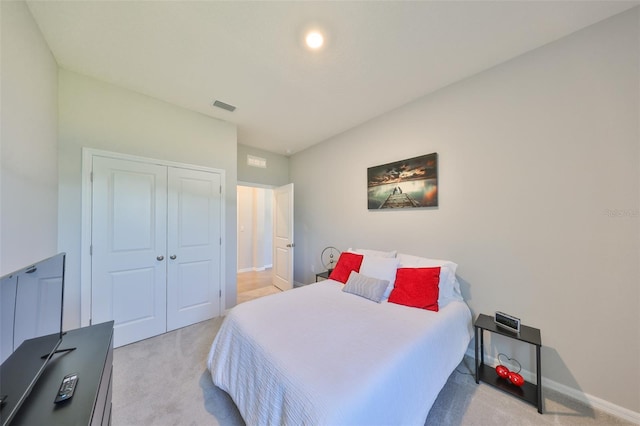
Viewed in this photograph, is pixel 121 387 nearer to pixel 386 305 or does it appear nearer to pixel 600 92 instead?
pixel 386 305

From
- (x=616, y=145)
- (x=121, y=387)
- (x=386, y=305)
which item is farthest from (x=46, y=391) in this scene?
(x=616, y=145)

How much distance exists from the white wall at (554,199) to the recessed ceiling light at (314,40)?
1415 millimetres

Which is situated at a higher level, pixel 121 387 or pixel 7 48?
pixel 7 48

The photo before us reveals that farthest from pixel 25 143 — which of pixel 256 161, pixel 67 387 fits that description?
pixel 256 161

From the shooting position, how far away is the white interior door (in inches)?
154

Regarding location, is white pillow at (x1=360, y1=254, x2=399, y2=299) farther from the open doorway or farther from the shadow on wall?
the open doorway

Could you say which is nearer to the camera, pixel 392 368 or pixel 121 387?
pixel 392 368

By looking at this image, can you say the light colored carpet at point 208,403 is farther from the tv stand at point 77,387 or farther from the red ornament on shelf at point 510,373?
the tv stand at point 77,387

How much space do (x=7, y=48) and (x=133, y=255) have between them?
189 centimetres

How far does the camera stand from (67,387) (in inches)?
36.9

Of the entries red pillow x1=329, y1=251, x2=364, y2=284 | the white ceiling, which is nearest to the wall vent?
the white ceiling

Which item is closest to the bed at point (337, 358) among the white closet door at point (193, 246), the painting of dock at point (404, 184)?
the painting of dock at point (404, 184)

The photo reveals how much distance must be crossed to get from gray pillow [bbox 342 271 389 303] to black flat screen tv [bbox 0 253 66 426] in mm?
2091

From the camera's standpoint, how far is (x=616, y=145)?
5.11 feet
